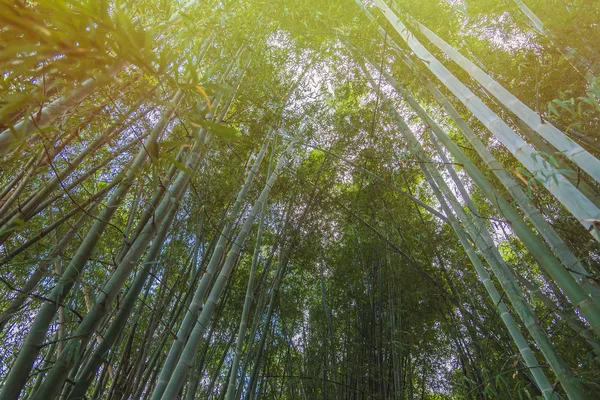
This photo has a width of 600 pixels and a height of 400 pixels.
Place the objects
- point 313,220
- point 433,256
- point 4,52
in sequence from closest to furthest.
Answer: point 4,52
point 433,256
point 313,220

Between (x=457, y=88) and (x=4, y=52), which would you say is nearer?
(x=4, y=52)

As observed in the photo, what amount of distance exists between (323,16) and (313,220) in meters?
2.31

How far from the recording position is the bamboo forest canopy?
1354 mm

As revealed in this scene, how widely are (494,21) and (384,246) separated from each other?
2.60m

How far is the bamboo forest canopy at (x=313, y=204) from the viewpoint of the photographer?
1.35m

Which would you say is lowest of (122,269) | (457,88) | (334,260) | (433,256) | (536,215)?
(122,269)

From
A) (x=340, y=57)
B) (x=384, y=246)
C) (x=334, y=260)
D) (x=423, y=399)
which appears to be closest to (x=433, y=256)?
(x=384, y=246)

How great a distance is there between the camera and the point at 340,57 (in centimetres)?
416

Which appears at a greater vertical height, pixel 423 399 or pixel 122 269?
pixel 423 399

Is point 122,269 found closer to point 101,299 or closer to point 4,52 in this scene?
point 101,299

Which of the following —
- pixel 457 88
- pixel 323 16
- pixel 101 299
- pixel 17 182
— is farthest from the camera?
pixel 323 16

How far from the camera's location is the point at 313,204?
14.3 ft

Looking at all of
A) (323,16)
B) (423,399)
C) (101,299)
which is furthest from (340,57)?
(423,399)

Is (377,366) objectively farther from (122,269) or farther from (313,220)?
(122,269)
